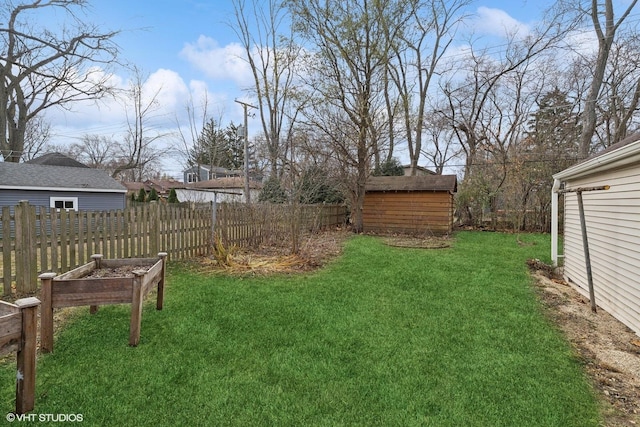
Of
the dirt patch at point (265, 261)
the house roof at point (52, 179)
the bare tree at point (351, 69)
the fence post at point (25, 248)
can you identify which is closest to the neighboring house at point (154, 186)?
the house roof at point (52, 179)

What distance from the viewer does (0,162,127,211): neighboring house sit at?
13773mm

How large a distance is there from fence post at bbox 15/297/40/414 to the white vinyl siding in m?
5.50

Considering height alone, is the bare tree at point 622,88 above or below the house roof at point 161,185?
above

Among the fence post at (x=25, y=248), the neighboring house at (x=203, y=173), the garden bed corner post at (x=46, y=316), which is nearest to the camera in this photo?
the garden bed corner post at (x=46, y=316)

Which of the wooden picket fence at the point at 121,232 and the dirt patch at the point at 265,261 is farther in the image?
the dirt patch at the point at 265,261

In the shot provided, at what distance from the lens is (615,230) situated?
171 inches

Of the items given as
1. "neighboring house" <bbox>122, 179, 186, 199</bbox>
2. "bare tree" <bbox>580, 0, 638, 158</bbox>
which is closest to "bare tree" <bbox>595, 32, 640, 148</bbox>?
"bare tree" <bbox>580, 0, 638, 158</bbox>

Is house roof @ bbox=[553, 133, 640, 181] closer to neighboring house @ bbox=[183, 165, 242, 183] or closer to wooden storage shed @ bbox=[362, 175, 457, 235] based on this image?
wooden storage shed @ bbox=[362, 175, 457, 235]

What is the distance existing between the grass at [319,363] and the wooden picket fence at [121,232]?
1.76 meters

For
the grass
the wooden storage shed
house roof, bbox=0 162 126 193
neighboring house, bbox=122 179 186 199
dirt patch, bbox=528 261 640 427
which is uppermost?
neighboring house, bbox=122 179 186 199

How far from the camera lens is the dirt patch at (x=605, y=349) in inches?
93.4

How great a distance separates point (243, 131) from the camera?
1823 centimetres

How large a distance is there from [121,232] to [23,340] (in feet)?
14.4

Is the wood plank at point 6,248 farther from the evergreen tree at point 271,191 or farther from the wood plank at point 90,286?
the evergreen tree at point 271,191
